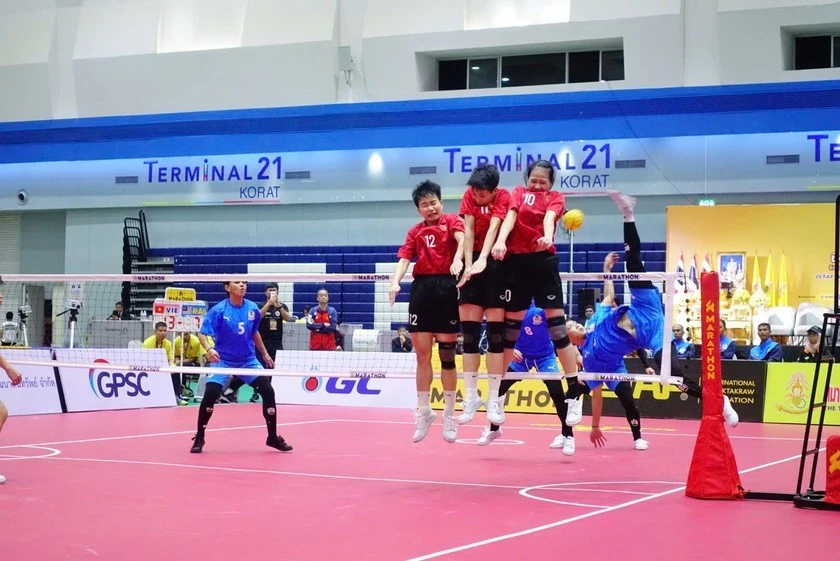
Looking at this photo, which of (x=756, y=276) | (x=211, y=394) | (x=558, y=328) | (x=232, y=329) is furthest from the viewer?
(x=756, y=276)

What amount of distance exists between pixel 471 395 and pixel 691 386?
4178mm

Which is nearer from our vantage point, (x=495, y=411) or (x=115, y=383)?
(x=495, y=411)

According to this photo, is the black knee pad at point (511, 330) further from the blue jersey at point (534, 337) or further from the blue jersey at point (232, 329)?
the blue jersey at point (232, 329)

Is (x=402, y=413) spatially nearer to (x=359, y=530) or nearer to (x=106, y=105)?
(x=359, y=530)

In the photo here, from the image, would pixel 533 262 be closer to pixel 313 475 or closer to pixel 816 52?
pixel 313 475

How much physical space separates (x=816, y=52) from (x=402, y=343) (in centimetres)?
1246

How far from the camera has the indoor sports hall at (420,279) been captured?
7.47 meters

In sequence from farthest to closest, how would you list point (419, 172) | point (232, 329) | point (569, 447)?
point (419, 172) → point (232, 329) → point (569, 447)

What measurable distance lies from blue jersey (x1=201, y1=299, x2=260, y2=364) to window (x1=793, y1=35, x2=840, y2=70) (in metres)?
18.2

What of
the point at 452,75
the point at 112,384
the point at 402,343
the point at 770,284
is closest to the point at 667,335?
the point at 112,384

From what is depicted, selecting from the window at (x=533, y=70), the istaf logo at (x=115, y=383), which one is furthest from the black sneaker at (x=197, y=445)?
the window at (x=533, y=70)

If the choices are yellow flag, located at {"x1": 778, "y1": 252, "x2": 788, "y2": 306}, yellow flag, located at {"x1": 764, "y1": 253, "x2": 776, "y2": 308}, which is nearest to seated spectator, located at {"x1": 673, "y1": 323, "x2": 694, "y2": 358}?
yellow flag, located at {"x1": 764, "y1": 253, "x2": 776, "y2": 308}

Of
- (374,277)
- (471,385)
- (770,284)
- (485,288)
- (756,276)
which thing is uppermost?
(756,276)

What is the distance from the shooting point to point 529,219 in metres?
9.00
